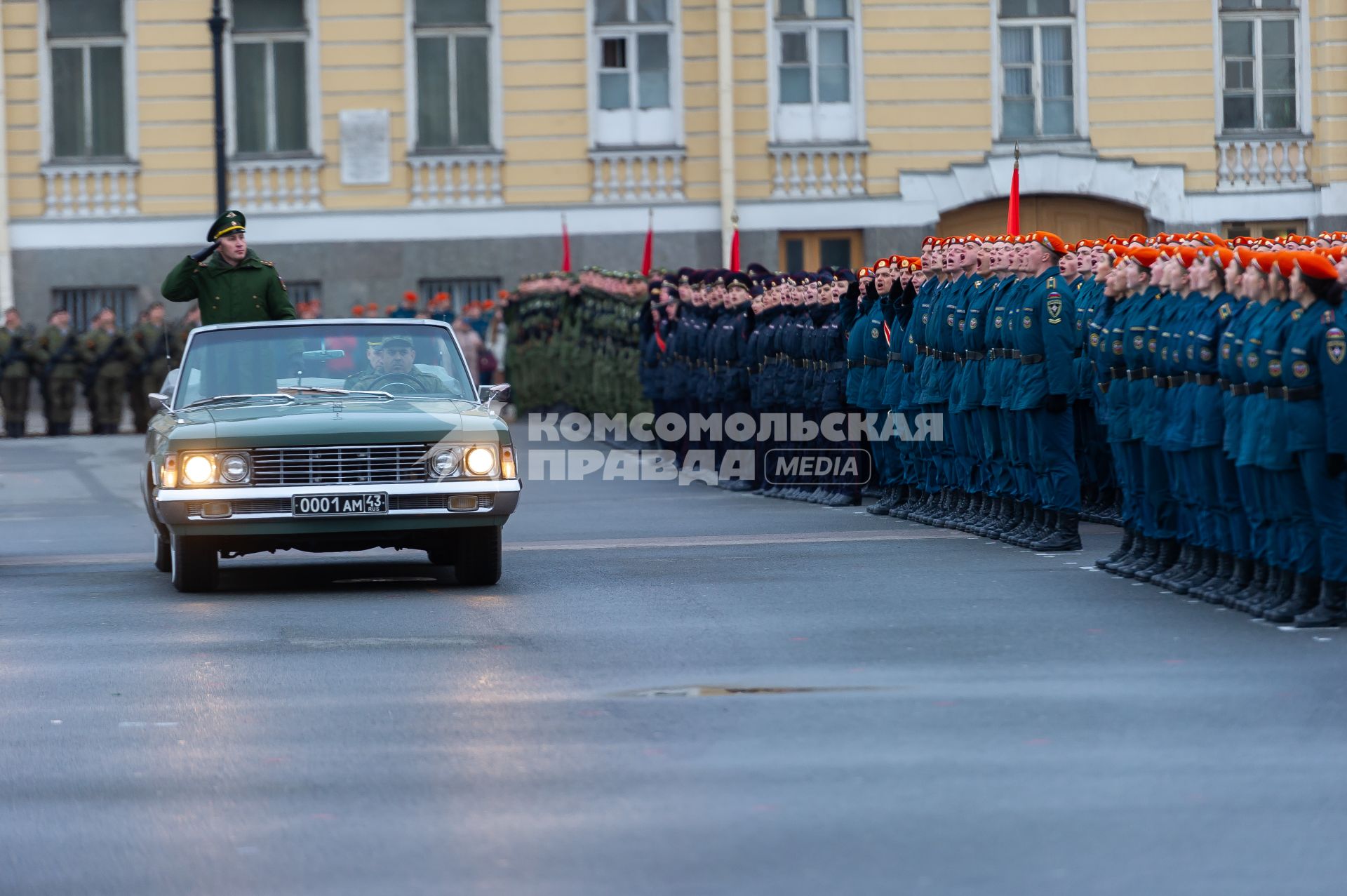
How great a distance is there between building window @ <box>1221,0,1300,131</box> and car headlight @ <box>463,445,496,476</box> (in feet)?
88.7

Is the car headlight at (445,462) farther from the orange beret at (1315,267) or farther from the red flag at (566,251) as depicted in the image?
the red flag at (566,251)

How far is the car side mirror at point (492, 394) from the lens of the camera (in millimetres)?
14914

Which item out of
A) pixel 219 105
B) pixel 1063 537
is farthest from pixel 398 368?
pixel 219 105

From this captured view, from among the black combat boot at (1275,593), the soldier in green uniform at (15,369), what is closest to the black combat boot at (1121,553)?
the black combat boot at (1275,593)

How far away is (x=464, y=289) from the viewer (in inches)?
1556

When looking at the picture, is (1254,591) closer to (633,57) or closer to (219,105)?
(219,105)

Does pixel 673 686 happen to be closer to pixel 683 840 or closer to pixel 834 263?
pixel 683 840

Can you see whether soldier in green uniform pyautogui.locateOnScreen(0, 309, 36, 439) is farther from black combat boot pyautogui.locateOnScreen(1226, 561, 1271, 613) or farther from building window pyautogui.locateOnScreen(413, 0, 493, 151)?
black combat boot pyautogui.locateOnScreen(1226, 561, 1271, 613)

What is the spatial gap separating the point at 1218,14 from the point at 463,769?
32.4m

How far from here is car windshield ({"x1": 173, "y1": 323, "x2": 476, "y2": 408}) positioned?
1509 cm

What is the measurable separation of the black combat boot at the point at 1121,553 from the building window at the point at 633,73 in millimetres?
23815

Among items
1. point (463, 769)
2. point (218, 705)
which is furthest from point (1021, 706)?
point (218, 705)

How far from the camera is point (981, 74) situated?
127 ft

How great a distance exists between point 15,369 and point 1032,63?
49.7 feet
